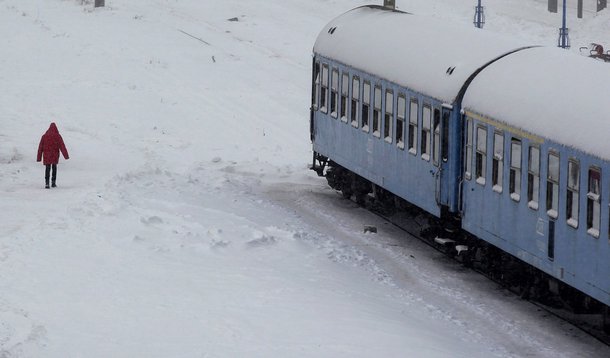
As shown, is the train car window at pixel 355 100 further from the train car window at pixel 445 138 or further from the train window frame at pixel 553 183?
the train window frame at pixel 553 183

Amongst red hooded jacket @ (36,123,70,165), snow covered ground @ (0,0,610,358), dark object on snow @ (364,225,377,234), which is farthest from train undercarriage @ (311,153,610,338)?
red hooded jacket @ (36,123,70,165)

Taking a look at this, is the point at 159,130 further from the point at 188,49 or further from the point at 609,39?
the point at 609,39

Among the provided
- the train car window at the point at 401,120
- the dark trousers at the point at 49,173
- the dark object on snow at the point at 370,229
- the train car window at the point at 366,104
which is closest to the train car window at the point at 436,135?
the train car window at the point at 401,120

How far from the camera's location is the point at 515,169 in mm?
19125

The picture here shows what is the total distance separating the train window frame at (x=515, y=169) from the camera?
19.0 metres

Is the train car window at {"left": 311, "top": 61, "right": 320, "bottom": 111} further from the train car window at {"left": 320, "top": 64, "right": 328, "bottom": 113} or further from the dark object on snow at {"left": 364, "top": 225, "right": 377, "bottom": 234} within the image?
the dark object on snow at {"left": 364, "top": 225, "right": 377, "bottom": 234}

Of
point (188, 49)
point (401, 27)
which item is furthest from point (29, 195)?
point (188, 49)

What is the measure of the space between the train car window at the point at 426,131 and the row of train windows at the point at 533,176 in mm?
1262

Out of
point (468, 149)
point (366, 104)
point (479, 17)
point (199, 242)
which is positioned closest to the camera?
point (468, 149)

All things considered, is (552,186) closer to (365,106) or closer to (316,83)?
(365,106)

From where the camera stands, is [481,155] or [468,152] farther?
[468,152]

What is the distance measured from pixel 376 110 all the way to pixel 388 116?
0.50 m

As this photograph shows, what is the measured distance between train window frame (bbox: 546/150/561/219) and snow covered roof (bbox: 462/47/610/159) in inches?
10.2

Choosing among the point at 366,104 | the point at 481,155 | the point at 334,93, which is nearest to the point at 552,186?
the point at 481,155
